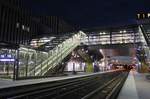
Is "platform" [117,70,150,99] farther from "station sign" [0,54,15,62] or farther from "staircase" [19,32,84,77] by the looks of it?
"station sign" [0,54,15,62]

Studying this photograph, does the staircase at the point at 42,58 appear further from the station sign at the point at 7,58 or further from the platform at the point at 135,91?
the platform at the point at 135,91

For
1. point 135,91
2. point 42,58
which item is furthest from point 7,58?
point 135,91

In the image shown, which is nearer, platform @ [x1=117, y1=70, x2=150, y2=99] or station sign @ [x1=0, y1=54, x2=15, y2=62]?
platform @ [x1=117, y1=70, x2=150, y2=99]

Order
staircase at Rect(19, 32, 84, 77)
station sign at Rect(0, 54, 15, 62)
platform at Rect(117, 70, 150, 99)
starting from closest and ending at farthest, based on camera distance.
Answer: platform at Rect(117, 70, 150, 99) → station sign at Rect(0, 54, 15, 62) → staircase at Rect(19, 32, 84, 77)

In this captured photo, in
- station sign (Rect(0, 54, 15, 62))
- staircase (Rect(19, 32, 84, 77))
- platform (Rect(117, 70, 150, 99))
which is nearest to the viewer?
platform (Rect(117, 70, 150, 99))

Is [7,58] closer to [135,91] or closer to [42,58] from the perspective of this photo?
[42,58]

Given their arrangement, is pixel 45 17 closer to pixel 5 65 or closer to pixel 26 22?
pixel 26 22

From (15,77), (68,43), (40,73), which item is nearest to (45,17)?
(68,43)

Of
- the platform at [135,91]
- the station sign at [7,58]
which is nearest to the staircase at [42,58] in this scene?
the station sign at [7,58]

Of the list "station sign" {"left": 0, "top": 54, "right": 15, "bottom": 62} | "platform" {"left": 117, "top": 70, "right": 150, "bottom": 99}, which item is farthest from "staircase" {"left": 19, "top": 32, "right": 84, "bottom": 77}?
"platform" {"left": 117, "top": 70, "right": 150, "bottom": 99}

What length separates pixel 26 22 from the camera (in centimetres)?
7338

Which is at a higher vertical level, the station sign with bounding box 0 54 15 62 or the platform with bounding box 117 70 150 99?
the station sign with bounding box 0 54 15 62

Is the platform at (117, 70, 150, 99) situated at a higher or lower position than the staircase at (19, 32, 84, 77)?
lower

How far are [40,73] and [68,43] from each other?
49.4ft
